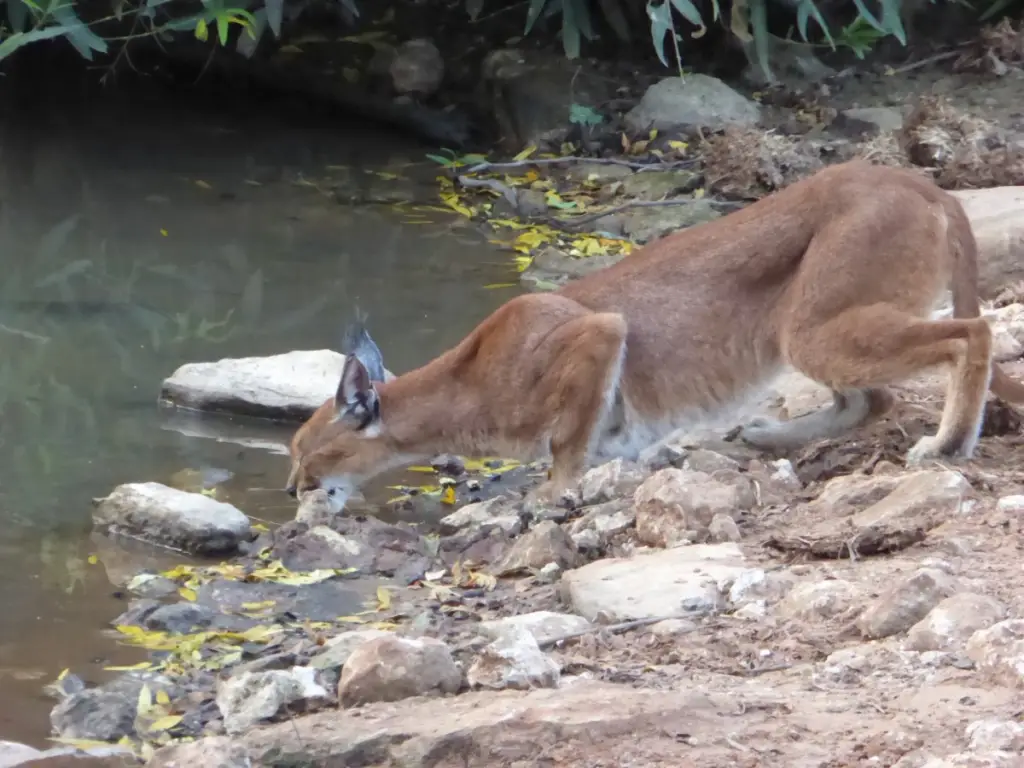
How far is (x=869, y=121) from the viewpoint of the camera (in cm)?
1213

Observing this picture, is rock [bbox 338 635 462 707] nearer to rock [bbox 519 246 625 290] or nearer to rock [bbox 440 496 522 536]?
rock [bbox 440 496 522 536]

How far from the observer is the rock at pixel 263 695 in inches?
169

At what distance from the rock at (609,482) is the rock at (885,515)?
43.8 inches

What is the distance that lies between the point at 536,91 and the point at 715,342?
23.5 feet

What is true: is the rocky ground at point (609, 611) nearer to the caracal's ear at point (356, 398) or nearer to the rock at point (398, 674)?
the rock at point (398, 674)

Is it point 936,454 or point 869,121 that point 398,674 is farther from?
point 869,121

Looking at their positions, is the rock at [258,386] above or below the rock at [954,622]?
below

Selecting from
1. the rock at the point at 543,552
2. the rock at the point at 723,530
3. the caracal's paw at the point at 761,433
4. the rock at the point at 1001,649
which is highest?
the rock at the point at 1001,649

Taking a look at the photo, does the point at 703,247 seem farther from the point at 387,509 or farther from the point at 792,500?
the point at 387,509

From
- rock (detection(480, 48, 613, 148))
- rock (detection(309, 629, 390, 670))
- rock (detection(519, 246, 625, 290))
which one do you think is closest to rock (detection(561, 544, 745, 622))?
rock (detection(309, 629, 390, 670))

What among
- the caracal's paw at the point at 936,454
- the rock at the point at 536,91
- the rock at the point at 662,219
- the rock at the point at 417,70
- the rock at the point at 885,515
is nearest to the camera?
the rock at the point at 885,515

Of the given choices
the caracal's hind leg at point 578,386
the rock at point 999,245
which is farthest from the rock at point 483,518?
the rock at point 999,245

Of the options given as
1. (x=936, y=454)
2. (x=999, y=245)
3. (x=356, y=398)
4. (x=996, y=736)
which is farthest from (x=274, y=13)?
(x=996, y=736)

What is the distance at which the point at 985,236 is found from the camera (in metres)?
8.29
